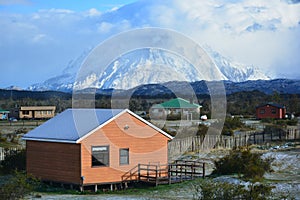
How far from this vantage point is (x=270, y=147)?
1761 inches

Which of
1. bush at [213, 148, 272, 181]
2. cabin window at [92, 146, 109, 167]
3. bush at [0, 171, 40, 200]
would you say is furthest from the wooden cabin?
bush at [0, 171, 40, 200]

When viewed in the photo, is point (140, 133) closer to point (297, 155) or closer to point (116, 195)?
point (116, 195)

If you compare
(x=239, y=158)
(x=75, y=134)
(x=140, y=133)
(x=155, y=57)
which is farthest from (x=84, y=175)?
(x=155, y=57)

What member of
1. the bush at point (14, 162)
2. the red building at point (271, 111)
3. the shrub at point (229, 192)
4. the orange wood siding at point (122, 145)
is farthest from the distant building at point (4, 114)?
the shrub at point (229, 192)

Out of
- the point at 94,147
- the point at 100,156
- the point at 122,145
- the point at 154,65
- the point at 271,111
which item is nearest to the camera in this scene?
the point at 94,147

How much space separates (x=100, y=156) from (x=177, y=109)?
63.9 meters

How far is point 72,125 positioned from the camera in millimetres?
27312

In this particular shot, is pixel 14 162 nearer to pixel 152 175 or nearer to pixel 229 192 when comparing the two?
pixel 152 175

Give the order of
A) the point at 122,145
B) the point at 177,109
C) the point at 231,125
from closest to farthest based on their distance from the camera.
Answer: the point at 122,145
the point at 231,125
the point at 177,109

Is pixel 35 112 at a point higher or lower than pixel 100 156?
higher

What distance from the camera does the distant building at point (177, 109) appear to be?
83150 millimetres

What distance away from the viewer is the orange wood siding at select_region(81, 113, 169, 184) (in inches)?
1011

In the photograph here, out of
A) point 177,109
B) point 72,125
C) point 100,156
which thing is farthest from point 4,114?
point 100,156

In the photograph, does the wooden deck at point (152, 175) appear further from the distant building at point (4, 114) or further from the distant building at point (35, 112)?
the distant building at point (4, 114)
